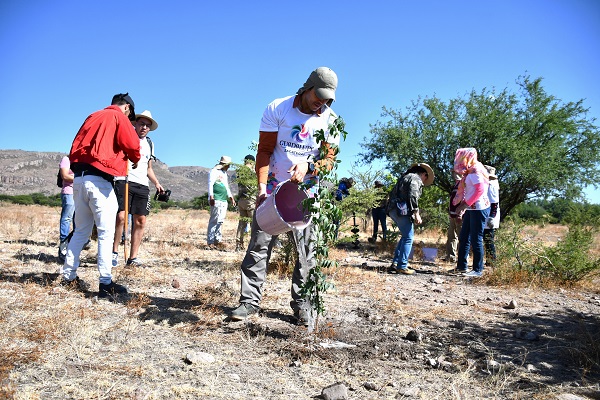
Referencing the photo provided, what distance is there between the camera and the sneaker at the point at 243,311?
3.54 m

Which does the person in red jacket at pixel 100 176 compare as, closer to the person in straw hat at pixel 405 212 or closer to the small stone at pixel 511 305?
the small stone at pixel 511 305

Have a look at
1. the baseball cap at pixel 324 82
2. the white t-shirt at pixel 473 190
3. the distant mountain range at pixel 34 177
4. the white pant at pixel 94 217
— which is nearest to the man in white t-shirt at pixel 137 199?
the white pant at pixel 94 217

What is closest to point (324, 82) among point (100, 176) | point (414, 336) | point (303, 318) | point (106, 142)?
point (303, 318)

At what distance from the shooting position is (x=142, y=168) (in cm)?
579

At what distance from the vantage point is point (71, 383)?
7.72 ft

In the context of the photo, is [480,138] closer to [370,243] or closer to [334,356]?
[370,243]

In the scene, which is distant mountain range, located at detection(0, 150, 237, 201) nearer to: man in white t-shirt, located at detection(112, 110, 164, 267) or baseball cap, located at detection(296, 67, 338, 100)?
man in white t-shirt, located at detection(112, 110, 164, 267)

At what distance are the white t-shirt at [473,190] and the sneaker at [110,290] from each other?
489cm

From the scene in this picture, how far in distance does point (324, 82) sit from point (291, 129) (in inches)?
18.6

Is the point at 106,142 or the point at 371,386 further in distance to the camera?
the point at 106,142

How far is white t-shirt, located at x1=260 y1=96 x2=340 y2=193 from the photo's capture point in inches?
144

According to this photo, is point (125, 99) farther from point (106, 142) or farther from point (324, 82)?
point (324, 82)

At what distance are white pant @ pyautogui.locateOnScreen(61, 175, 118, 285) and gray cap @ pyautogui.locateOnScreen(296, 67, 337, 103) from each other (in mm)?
2209

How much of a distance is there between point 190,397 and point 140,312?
5.37 ft
